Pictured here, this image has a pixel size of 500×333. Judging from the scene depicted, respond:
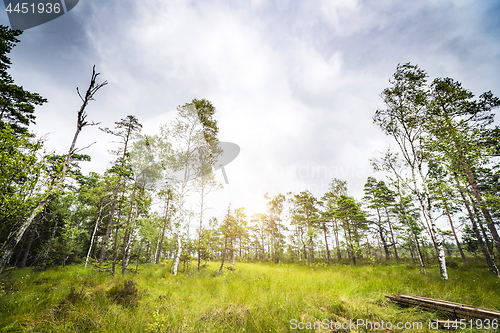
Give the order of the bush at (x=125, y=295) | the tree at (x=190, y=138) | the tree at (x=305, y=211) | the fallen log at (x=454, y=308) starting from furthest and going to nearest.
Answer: the tree at (x=305, y=211) → the tree at (x=190, y=138) → the bush at (x=125, y=295) → the fallen log at (x=454, y=308)

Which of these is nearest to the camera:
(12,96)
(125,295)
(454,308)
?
(454,308)

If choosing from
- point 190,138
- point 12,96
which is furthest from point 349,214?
point 12,96

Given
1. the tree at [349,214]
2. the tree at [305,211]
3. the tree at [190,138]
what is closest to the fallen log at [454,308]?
the tree at [190,138]

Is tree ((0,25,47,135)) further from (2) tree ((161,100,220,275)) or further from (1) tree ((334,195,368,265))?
(1) tree ((334,195,368,265))

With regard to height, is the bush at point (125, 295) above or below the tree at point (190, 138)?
below

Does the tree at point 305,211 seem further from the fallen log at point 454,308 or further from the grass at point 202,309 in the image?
the fallen log at point 454,308

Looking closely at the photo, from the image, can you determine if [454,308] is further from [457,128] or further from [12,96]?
[12,96]

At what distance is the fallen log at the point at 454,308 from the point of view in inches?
171

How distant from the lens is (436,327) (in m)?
4.18

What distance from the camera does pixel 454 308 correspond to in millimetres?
4758

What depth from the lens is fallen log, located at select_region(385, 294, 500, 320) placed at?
171 inches

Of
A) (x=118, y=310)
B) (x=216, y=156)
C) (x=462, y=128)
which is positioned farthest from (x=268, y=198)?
(x=118, y=310)

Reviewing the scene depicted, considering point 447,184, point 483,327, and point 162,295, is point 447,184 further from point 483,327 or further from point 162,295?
point 162,295

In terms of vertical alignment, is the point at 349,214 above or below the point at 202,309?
above
